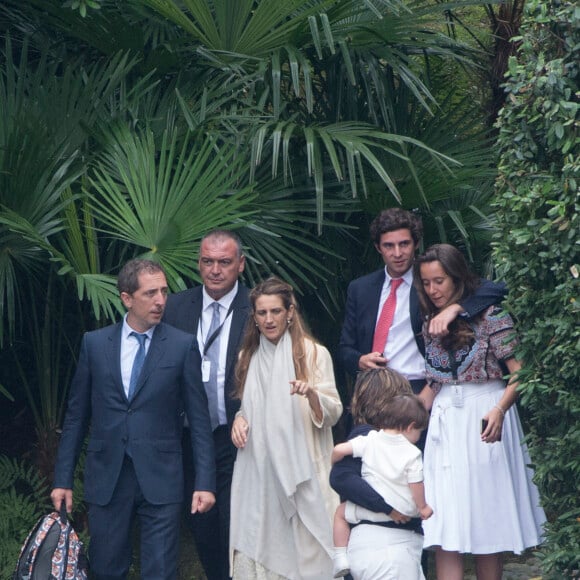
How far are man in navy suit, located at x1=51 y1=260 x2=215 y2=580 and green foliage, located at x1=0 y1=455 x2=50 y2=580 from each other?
136cm

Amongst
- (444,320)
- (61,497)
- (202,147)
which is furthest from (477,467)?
(202,147)

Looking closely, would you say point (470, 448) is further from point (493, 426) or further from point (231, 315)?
point (231, 315)

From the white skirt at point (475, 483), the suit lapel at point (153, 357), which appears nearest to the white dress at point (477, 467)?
the white skirt at point (475, 483)

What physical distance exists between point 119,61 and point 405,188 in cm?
189

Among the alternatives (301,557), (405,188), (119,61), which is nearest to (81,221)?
(119,61)

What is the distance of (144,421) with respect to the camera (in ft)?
18.8

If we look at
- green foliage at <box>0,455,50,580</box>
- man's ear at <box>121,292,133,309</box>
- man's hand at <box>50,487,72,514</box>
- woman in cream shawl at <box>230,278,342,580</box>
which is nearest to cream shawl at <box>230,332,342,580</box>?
woman in cream shawl at <box>230,278,342,580</box>

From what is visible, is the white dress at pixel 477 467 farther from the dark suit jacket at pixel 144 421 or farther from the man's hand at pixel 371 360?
the dark suit jacket at pixel 144 421

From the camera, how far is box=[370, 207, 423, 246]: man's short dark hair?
6039mm

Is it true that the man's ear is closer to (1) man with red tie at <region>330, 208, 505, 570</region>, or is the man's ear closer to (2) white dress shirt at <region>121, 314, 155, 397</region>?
(2) white dress shirt at <region>121, 314, 155, 397</region>

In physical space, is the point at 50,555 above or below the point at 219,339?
below

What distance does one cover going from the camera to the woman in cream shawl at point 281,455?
580 cm

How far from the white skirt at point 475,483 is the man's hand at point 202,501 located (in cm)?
100

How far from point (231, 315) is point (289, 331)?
40cm
